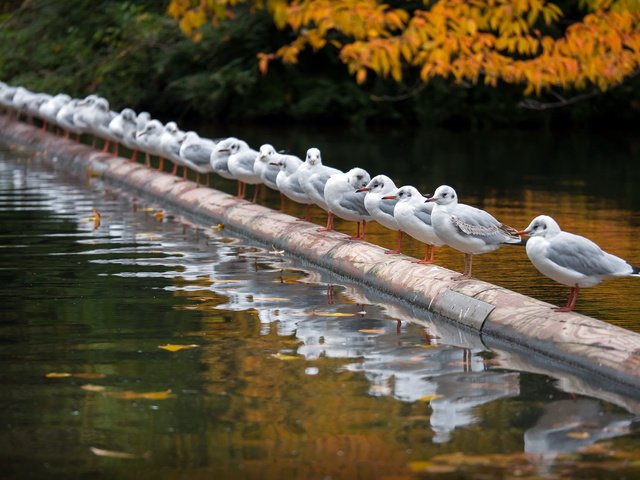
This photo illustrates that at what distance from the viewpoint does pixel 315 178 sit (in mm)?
14008

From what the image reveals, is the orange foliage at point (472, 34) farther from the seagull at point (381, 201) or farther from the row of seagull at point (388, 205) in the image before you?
the seagull at point (381, 201)

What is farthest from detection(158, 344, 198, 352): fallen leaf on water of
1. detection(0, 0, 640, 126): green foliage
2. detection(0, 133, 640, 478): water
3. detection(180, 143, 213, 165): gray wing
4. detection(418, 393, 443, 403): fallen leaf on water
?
detection(0, 0, 640, 126): green foliage

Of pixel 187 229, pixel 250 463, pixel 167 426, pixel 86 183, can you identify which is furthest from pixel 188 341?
pixel 86 183

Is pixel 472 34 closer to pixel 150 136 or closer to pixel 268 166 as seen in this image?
pixel 268 166

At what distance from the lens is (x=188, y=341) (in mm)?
9641

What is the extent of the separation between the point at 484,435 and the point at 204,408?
149cm

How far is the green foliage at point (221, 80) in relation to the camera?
34.9 meters

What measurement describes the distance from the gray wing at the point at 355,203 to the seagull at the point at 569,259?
11.6ft

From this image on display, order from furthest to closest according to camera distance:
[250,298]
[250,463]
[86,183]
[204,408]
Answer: [86,183] → [250,298] → [204,408] → [250,463]

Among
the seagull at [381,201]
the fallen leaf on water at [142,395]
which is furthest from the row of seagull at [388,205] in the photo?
the fallen leaf on water at [142,395]

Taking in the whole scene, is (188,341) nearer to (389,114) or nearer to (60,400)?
(60,400)

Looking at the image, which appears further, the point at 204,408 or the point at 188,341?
the point at 188,341

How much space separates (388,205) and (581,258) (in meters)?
3.15

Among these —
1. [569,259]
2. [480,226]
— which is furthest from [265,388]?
[480,226]
